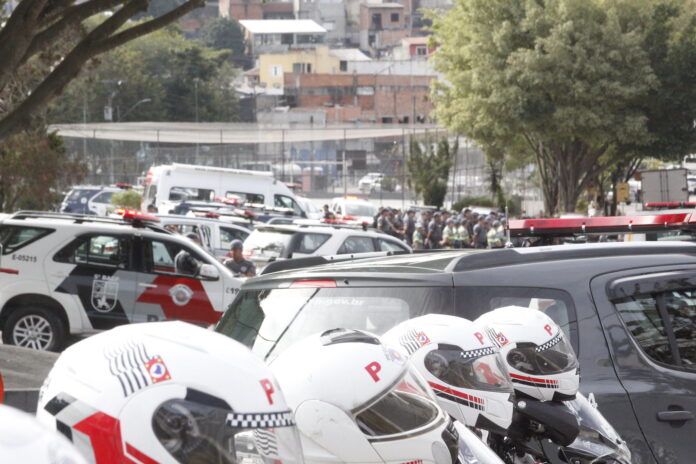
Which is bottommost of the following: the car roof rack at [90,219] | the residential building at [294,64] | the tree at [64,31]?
the car roof rack at [90,219]

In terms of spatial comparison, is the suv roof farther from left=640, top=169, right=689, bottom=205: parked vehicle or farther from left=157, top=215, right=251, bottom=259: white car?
left=640, top=169, right=689, bottom=205: parked vehicle

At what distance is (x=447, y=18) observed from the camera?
39375 millimetres

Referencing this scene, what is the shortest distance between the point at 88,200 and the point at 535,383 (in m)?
40.3

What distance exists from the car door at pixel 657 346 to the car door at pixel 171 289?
1002 centimetres

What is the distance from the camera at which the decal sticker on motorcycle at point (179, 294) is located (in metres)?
15.1

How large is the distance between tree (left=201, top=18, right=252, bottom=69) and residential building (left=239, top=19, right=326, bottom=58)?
4.92 feet

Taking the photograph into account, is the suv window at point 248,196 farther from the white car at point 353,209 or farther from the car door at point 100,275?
the car door at point 100,275

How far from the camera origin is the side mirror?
15.1m

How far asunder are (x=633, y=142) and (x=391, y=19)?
131 metres

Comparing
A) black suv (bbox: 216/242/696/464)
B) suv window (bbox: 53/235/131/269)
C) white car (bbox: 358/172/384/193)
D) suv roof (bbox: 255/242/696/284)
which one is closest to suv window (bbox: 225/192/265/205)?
white car (bbox: 358/172/384/193)

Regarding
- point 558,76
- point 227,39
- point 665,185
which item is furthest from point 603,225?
point 227,39

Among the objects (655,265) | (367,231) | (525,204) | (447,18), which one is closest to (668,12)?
(447,18)

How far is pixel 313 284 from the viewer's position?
523 centimetres

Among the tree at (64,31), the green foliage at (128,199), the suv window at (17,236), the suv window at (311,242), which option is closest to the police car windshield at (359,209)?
the green foliage at (128,199)
